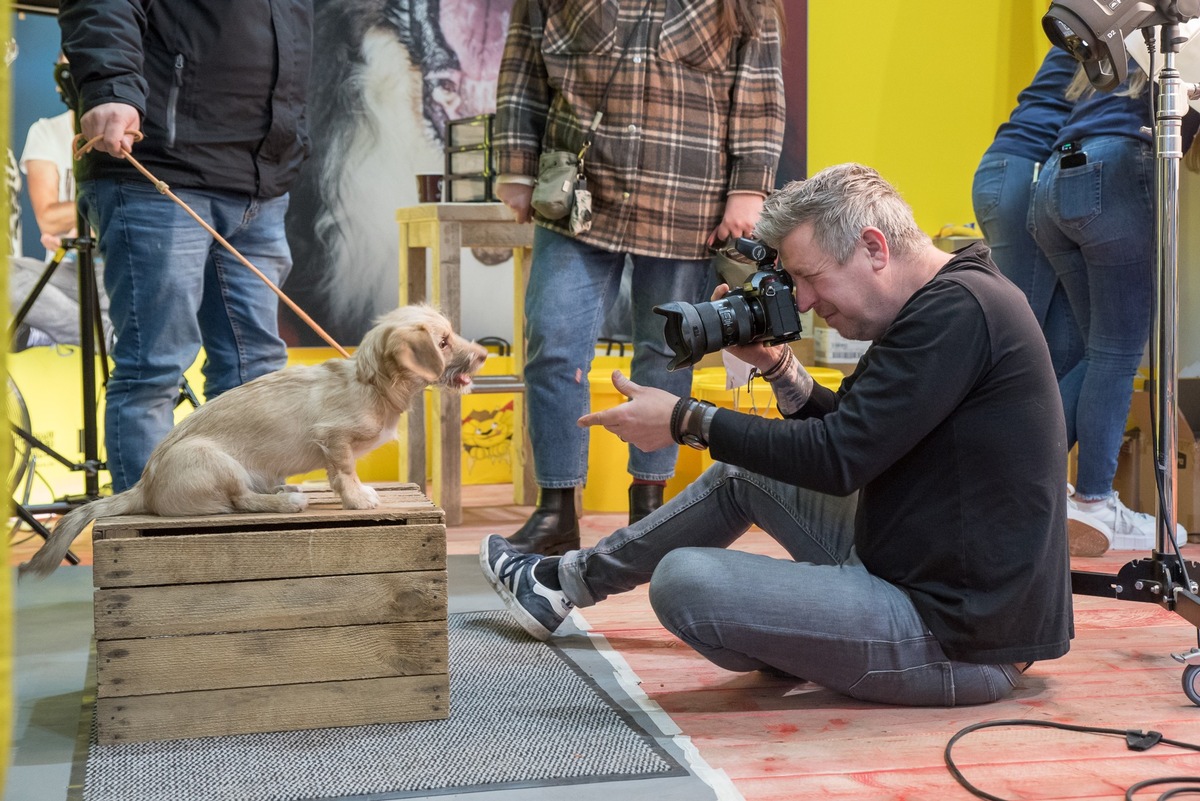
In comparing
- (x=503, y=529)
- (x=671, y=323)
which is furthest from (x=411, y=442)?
(x=671, y=323)

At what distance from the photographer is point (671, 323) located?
2051mm

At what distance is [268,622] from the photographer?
1919 mm

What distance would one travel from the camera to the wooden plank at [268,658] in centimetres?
188

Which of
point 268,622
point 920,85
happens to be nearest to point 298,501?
point 268,622

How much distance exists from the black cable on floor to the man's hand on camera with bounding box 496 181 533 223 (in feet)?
6.11

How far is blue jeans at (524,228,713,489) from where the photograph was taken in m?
3.13

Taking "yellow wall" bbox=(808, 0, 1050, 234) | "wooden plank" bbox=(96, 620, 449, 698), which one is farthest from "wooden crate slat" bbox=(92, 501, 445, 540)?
"yellow wall" bbox=(808, 0, 1050, 234)

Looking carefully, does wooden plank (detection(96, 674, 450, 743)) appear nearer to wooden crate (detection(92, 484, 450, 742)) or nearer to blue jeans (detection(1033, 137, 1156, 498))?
wooden crate (detection(92, 484, 450, 742))

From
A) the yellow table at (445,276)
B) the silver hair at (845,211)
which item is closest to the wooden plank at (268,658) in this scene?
the silver hair at (845,211)

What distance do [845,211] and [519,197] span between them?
1480 mm

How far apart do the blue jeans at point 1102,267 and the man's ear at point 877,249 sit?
1.56 m

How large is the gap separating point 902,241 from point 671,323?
0.41 meters

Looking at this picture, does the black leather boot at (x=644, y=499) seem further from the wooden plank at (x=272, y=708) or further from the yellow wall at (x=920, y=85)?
the yellow wall at (x=920, y=85)

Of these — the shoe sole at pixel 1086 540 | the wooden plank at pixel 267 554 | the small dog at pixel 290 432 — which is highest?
the small dog at pixel 290 432
